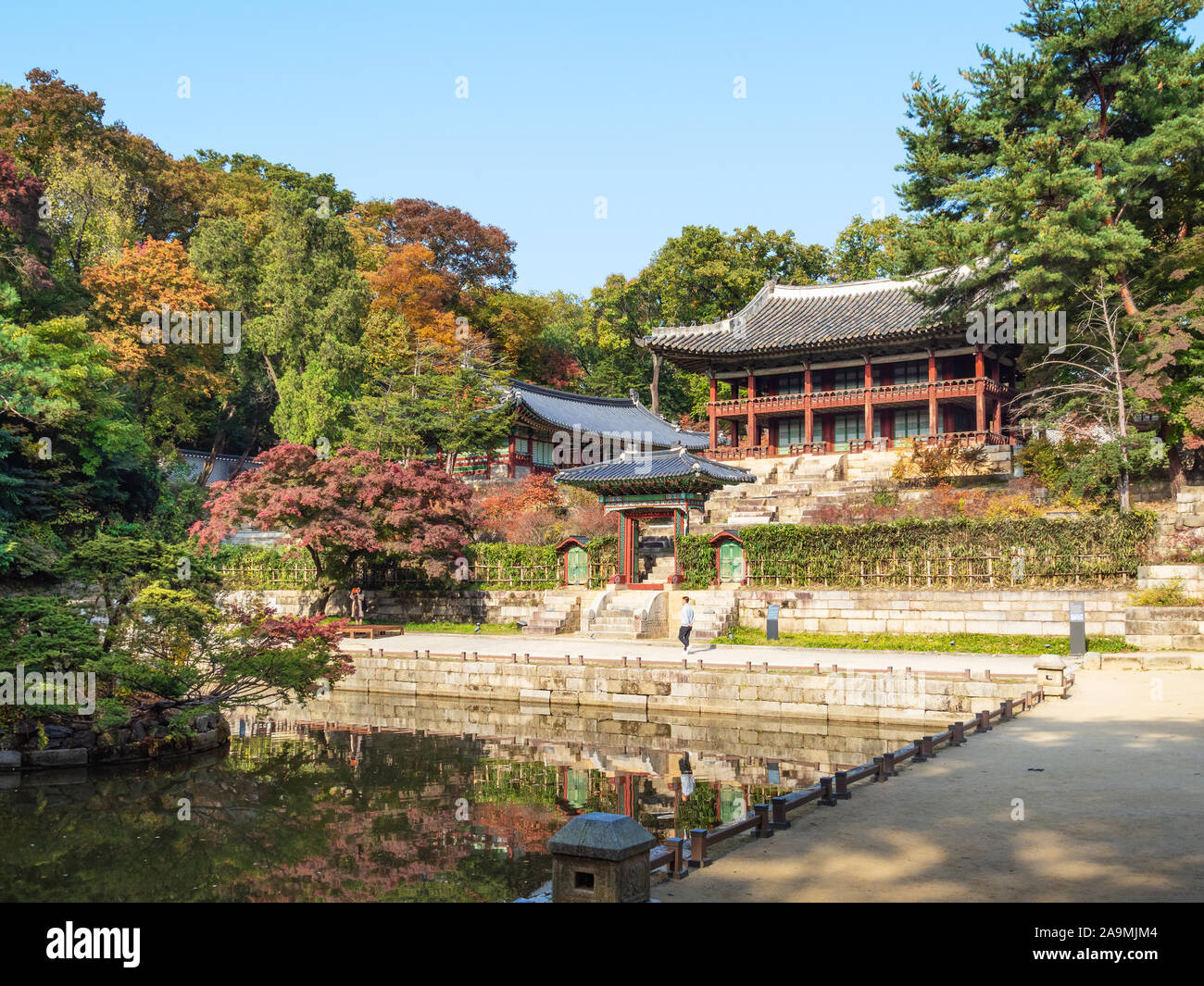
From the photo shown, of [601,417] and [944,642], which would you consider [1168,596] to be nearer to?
[944,642]

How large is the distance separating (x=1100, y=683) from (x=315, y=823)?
13.1 meters

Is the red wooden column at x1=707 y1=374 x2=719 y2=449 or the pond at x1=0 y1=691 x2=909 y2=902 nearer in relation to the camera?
the pond at x1=0 y1=691 x2=909 y2=902

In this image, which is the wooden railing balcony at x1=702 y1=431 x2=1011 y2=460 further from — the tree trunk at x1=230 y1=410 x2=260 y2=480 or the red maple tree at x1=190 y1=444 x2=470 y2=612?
the tree trunk at x1=230 y1=410 x2=260 y2=480

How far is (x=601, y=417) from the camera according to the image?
4666 centimetres

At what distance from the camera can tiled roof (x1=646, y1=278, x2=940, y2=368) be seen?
38.6 m

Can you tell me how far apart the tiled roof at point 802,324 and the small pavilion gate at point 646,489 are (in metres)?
12.9

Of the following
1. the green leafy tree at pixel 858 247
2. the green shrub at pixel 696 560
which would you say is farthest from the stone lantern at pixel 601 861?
the green leafy tree at pixel 858 247

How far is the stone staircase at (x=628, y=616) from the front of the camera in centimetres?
2488

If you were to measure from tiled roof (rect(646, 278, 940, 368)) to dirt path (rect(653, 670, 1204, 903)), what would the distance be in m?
28.0

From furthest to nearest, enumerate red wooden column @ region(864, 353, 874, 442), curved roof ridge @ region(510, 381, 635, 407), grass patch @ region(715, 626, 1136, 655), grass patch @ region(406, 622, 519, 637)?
curved roof ridge @ region(510, 381, 635, 407) < red wooden column @ region(864, 353, 874, 442) < grass patch @ region(406, 622, 519, 637) < grass patch @ region(715, 626, 1136, 655)

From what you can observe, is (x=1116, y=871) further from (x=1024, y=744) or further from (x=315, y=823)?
(x=315, y=823)

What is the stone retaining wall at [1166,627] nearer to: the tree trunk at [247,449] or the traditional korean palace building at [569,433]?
the traditional korean palace building at [569,433]

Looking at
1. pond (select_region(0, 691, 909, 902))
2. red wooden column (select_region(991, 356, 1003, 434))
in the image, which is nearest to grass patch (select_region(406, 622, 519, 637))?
pond (select_region(0, 691, 909, 902))

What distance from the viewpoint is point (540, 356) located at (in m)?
55.7
